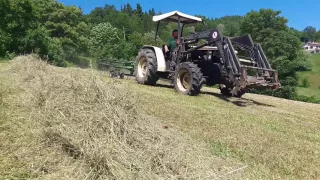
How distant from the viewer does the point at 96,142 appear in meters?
3.44

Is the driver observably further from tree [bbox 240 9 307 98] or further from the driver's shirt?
tree [bbox 240 9 307 98]

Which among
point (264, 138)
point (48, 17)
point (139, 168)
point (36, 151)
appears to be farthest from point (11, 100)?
point (48, 17)

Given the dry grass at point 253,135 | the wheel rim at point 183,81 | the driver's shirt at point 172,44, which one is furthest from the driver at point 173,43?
the dry grass at point 253,135

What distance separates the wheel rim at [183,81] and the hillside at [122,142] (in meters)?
3.46

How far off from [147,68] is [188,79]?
203cm

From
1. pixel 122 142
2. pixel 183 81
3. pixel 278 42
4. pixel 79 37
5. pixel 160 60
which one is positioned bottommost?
pixel 122 142

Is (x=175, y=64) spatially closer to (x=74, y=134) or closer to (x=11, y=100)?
(x=11, y=100)

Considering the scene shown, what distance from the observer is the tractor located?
8562mm

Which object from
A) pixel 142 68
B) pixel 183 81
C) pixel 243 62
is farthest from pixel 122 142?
pixel 142 68

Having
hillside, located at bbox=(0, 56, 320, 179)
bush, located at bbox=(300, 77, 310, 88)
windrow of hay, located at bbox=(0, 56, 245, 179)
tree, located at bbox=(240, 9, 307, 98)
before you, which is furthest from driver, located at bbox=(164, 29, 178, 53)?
bush, located at bbox=(300, 77, 310, 88)

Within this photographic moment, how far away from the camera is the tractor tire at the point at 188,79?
352 inches

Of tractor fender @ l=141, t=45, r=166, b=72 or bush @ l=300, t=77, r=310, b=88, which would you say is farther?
bush @ l=300, t=77, r=310, b=88

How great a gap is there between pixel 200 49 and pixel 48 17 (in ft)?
139

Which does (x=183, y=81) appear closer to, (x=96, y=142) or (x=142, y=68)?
(x=142, y=68)
